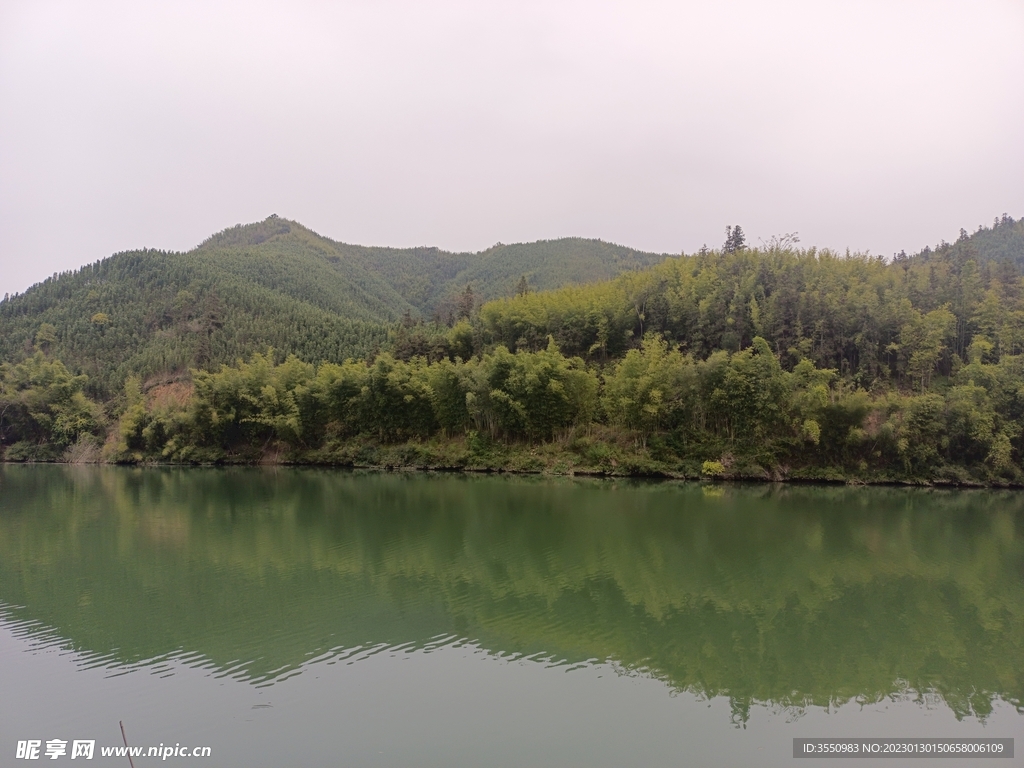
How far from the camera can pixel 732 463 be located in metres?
40.9

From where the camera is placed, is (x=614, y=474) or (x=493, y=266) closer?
(x=614, y=474)

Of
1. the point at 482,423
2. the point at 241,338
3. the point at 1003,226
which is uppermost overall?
the point at 1003,226

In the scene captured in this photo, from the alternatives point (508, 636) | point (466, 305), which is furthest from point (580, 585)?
point (466, 305)

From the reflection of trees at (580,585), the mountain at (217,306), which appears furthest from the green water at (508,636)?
the mountain at (217,306)

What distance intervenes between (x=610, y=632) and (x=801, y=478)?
31.1m

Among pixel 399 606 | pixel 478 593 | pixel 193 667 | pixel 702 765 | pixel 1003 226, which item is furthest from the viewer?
pixel 1003 226

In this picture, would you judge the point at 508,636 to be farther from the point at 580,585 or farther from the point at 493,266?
the point at 493,266

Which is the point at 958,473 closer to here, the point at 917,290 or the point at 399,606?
the point at 917,290

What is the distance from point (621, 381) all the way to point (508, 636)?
32.6 metres

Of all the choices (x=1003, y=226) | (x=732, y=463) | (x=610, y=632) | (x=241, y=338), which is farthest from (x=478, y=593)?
(x=1003, y=226)

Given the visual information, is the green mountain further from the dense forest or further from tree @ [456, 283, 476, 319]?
the dense forest

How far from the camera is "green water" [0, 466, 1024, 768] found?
9.47 meters

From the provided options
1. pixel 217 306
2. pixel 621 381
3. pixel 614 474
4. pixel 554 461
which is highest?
pixel 217 306

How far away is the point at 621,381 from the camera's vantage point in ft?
145
